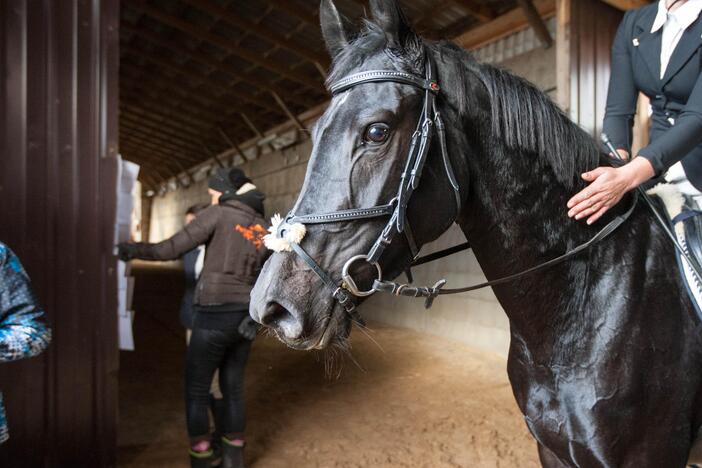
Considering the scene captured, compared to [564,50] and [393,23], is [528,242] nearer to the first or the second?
[393,23]

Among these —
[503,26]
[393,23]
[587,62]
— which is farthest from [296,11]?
[393,23]

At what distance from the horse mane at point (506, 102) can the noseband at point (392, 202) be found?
67mm

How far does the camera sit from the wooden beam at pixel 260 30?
23.2 feet

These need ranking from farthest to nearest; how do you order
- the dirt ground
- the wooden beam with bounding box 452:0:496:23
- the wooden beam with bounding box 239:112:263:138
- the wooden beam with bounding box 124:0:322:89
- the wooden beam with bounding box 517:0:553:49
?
1. the wooden beam with bounding box 239:112:263:138
2. the wooden beam with bounding box 124:0:322:89
3. the wooden beam with bounding box 452:0:496:23
4. the wooden beam with bounding box 517:0:553:49
5. the dirt ground

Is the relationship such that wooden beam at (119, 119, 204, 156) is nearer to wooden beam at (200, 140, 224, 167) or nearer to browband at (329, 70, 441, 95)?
wooden beam at (200, 140, 224, 167)

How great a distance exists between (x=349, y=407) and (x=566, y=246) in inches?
135

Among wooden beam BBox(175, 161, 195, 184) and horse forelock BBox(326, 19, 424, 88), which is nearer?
horse forelock BBox(326, 19, 424, 88)

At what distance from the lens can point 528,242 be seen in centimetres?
132

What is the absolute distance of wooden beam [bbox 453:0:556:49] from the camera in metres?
5.40

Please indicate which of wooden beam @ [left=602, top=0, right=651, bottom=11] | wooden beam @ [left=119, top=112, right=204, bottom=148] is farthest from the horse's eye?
wooden beam @ [left=119, top=112, right=204, bottom=148]

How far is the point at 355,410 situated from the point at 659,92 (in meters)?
3.53

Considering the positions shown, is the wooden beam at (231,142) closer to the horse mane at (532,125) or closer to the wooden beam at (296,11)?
the wooden beam at (296,11)

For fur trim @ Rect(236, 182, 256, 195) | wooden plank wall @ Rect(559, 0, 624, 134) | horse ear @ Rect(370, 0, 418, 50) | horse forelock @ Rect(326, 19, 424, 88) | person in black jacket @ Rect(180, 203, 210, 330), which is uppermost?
wooden plank wall @ Rect(559, 0, 624, 134)

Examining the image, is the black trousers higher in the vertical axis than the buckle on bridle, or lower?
lower
